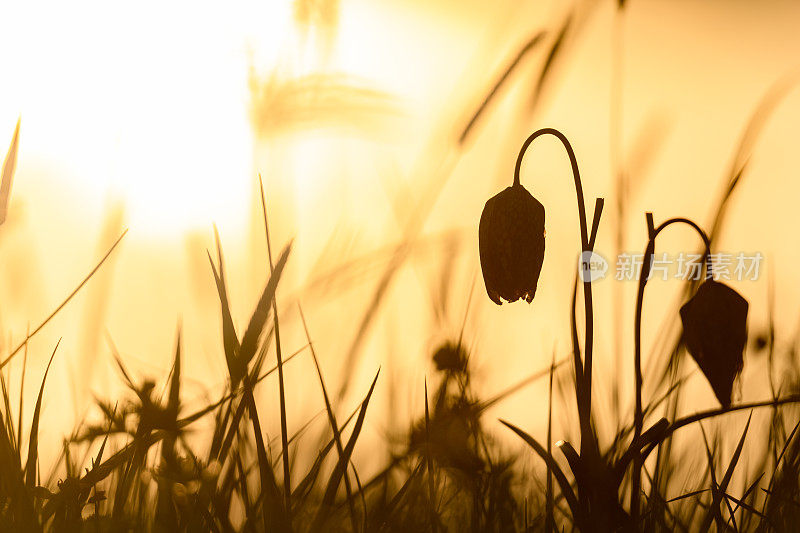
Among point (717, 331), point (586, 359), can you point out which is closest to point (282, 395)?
point (586, 359)

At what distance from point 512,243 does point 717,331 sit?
0.30 m

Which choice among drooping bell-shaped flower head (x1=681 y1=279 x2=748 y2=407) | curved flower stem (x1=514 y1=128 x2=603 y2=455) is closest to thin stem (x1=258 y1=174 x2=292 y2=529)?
curved flower stem (x1=514 y1=128 x2=603 y2=455)

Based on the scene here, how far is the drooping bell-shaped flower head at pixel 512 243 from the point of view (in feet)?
3.48

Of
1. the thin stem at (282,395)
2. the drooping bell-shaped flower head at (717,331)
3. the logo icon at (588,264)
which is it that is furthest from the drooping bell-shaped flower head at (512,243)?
the thin stem at (282,395)

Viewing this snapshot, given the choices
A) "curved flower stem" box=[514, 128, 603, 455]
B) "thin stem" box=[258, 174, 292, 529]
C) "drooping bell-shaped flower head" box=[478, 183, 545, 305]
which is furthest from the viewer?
"drooping bell-shaped flower head" box=[478, 183, 545, 305]

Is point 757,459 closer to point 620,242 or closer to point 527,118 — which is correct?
point 620,242

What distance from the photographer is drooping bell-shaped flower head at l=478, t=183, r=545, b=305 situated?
1060 mm

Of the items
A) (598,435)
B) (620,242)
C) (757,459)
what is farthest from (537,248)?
(757,459)

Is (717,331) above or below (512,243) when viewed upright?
below

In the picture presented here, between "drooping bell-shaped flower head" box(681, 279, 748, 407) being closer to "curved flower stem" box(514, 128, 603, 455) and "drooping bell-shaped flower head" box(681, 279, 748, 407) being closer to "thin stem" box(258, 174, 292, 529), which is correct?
"curved flower stem" box(514, 128, 603, 455)

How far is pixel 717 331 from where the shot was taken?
1.06 meters

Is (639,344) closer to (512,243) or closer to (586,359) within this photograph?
(586,359)

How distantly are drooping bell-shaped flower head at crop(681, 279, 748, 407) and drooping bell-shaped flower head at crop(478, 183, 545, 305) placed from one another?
0.72 ft

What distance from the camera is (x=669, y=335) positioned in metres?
1.14
